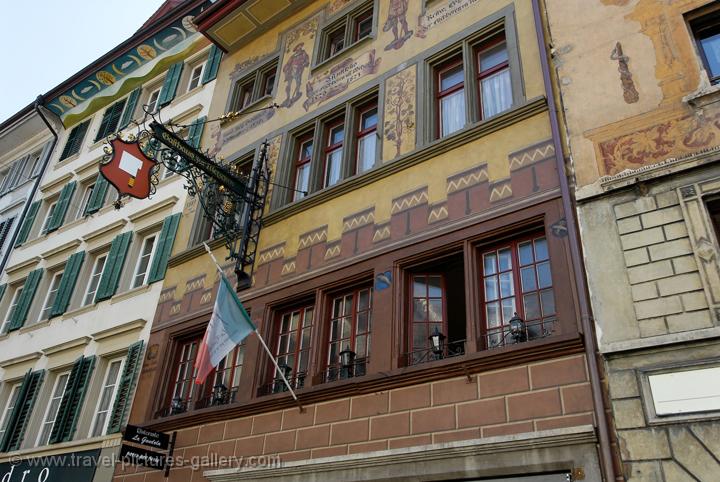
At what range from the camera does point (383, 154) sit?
1090 cm

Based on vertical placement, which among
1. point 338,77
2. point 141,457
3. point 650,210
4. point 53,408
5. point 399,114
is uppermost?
point 338,77

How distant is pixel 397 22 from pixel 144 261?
7.96 metres

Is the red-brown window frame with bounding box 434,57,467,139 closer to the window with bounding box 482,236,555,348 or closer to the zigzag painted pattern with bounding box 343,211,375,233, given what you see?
the zigzag painted pattern with bounding box 343,211,375,233

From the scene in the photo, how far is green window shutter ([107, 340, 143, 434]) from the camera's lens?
1220 centimetres

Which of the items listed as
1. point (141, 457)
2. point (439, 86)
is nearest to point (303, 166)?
point (439, 86)

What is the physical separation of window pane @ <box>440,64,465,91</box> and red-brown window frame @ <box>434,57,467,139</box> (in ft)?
0.12

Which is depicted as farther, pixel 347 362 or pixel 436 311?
Answer: pixel 347 362

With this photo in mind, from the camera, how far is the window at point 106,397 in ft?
42.1

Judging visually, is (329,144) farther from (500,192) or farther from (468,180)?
(500,192)

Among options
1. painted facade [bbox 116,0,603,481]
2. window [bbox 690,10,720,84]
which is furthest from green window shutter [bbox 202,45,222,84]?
window [bbox 690,10,720,84]

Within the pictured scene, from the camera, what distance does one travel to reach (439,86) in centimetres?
A: 1143

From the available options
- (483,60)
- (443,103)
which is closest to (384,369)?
(443,103)

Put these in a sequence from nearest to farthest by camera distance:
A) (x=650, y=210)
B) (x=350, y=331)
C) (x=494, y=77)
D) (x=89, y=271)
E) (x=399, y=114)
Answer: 1. (x=650, y=210)
2. (x=350, y=331)
3. (x=494, y=77)
4. (x=399, y=114)
5. (x=89, y=271)

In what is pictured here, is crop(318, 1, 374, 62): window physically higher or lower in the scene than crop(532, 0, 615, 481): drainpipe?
higher
